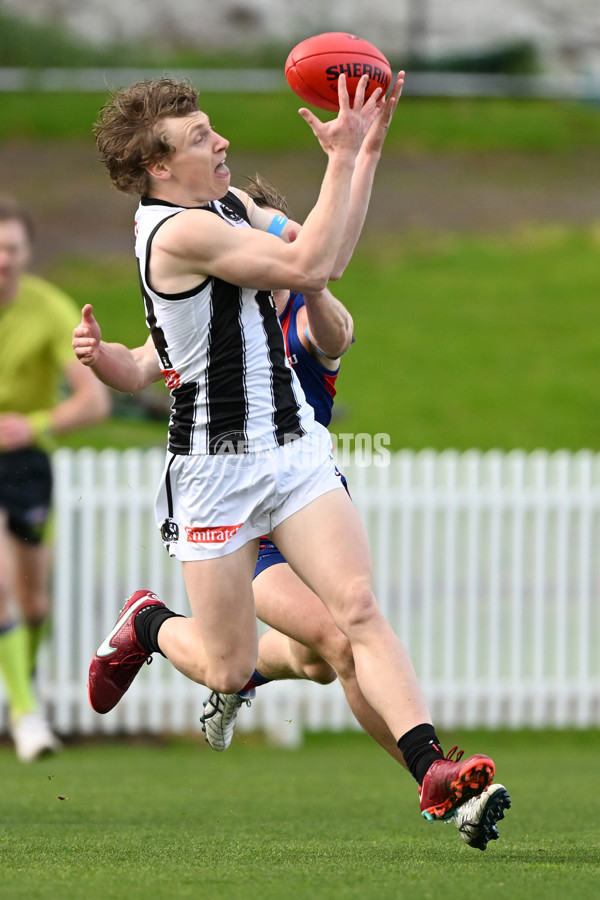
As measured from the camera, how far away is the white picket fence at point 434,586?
8156 mm

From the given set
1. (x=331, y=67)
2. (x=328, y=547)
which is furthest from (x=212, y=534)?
(x=331, y=67)

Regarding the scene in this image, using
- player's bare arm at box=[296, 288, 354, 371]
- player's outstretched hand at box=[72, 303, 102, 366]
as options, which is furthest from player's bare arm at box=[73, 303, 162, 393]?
player's bare arm at box=[296, 288, 354, 371]

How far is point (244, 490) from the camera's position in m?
3.76

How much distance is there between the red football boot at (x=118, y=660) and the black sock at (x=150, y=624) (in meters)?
0.02

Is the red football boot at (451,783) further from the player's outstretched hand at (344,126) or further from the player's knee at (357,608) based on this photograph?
the player's outstretched hand at (344,126)

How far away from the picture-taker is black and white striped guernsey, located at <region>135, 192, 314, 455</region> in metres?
3.73

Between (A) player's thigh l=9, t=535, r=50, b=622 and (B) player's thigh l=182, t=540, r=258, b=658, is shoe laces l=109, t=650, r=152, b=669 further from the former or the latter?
(A) player's thigh l=9, t=535, r=50, b=622

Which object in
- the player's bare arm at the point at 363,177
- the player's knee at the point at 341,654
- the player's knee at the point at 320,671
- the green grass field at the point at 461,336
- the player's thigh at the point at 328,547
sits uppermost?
the green grass field at the point at 461,336

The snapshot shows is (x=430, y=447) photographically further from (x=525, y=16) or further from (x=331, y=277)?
(x=525, y=16)

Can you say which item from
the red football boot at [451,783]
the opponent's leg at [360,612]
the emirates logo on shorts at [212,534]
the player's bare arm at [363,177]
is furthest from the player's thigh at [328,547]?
the player's bare arm at [363,177]

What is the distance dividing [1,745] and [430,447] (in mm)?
6251

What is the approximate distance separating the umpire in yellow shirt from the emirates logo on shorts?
9.25 feet

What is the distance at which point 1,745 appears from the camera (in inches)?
320

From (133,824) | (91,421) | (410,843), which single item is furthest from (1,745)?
(410,843)
